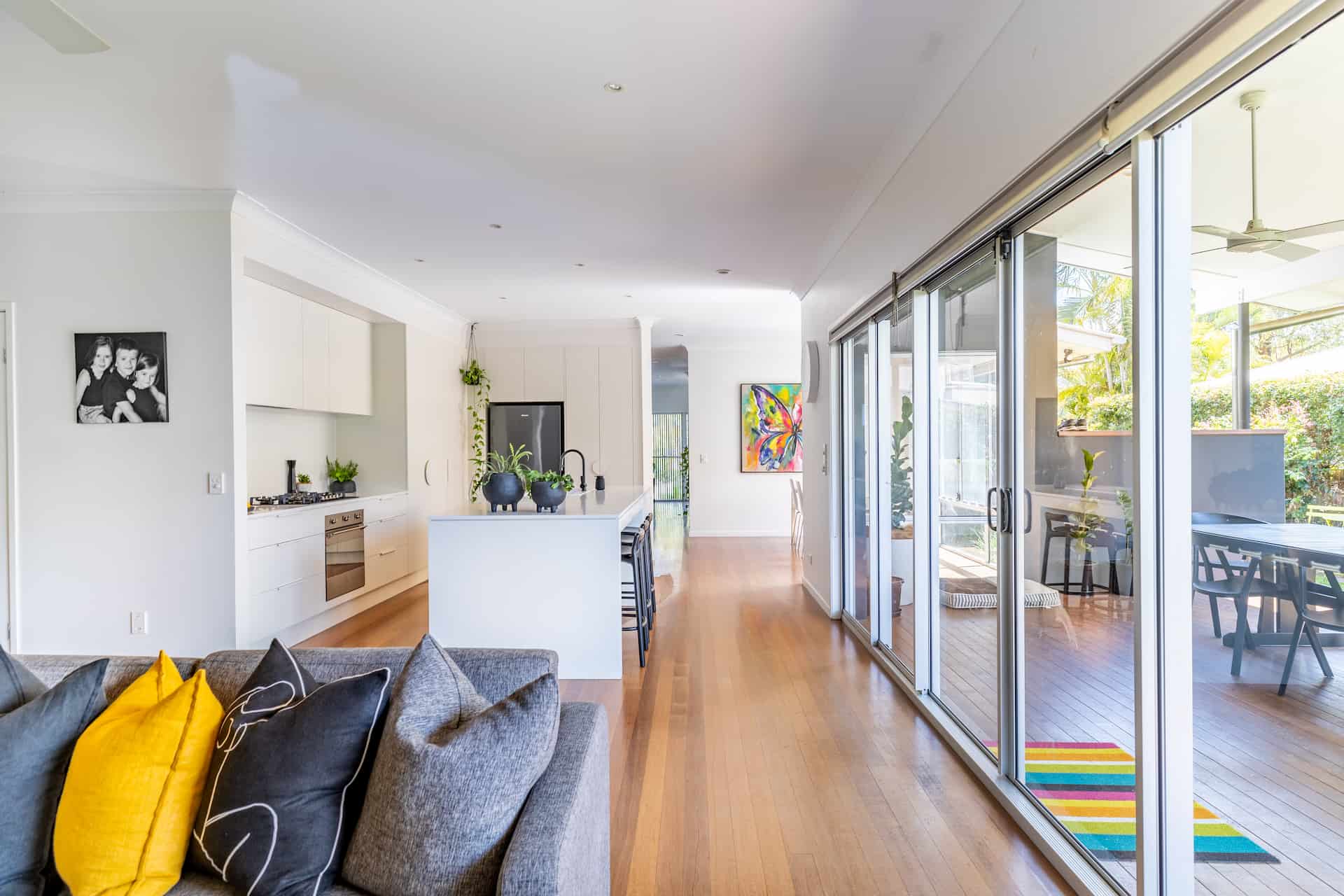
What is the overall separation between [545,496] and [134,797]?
2843 mm

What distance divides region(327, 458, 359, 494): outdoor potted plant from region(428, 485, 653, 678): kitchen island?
2201 mm

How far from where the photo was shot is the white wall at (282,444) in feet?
16.3

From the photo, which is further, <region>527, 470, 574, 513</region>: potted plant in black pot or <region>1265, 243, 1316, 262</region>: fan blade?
<region>527, 470, 574, 513</region>: potted plant in black pot

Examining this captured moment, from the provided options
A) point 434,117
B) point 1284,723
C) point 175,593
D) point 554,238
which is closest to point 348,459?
point 175,593

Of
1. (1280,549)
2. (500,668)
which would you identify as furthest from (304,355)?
(1280,549)

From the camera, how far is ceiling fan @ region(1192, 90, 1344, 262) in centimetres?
123

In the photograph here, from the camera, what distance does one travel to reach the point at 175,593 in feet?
12.7

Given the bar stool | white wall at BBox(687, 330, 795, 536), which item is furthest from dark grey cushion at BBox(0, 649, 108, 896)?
white wall at BBox(687, 330, 795, 536)

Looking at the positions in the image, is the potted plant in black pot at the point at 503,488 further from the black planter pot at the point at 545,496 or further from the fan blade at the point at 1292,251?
the fan blade at the point at 1292,251

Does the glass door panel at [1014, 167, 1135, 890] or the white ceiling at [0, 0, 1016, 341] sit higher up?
the white ceiling at [0, 0, 1016, 341]

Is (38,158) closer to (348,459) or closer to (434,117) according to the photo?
(434,117)

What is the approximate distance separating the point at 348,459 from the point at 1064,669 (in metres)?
5.73

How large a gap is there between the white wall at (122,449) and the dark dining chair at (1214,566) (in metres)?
4.24

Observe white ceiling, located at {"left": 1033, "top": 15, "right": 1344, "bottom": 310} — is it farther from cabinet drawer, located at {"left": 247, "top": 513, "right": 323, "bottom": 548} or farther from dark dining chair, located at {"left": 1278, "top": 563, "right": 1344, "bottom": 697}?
cabinet drawer, located at {"left": 247, "top": 513, "right": 323, "bottom": 548}
